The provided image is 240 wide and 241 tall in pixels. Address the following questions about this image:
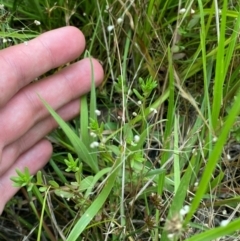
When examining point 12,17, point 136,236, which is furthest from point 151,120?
point 12,17

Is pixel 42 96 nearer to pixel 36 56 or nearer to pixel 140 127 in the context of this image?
pixel 36 56

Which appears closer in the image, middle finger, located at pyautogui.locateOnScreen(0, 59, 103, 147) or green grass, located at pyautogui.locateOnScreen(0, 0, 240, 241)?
green grass, located at pyautogui.locateOnScreen(0, 0, 240, 241)

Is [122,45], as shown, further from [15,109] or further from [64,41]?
[15,109]

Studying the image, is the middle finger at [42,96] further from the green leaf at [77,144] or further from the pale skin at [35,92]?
the green leaf at [77,144]

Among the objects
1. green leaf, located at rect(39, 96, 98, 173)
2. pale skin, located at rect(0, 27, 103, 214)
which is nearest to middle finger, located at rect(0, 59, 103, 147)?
pale skin, located at rect(0, 27, 103, 214)

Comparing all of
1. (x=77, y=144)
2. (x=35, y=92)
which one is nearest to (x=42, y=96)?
(x=35, y=92)

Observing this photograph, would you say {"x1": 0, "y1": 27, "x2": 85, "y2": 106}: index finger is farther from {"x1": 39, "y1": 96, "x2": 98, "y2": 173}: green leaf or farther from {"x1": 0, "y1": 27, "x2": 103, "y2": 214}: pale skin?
{"x1": 39, "y1": 96, "x2": 98, "y2": 173}: green leaf

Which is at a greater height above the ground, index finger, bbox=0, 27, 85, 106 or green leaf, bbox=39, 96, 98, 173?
index finger, bbox=0, 27, 85, 106

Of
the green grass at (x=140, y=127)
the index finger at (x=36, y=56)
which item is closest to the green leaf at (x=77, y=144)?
the green grass at (x=140, y=127)
